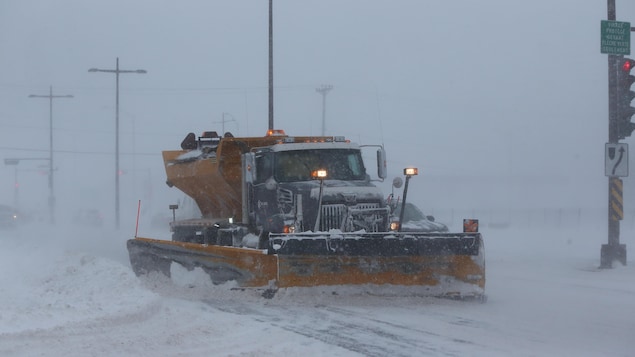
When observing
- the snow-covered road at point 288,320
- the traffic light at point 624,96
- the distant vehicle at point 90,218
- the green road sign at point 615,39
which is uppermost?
the green road sign at point 615,39

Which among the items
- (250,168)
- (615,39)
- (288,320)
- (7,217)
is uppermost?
(615,39)

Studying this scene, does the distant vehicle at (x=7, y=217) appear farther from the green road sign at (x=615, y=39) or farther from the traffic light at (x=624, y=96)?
the green road sign at (x=615, y=39)

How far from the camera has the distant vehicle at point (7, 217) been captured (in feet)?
143

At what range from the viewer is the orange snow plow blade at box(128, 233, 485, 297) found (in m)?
11.0

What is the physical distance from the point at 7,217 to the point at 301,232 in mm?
36409

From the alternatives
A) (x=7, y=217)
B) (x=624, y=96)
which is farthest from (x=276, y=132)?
(x=7, y=217)

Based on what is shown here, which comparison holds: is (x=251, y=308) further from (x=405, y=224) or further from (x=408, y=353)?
(x=405, y=224)

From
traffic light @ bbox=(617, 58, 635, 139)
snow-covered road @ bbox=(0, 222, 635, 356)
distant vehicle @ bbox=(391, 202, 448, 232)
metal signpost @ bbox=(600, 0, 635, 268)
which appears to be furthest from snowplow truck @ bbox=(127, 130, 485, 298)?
traffic light @ bbox=(617, 58, 635, 139)

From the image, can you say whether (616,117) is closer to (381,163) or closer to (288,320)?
(381,163)

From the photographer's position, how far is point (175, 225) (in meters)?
18.1

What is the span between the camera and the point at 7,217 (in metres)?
43.9

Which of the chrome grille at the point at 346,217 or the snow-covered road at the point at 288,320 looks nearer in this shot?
the snow-covered road at the point at 288,320

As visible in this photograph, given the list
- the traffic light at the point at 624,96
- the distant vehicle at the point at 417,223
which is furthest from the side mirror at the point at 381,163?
the traffic light at the point at 624,96

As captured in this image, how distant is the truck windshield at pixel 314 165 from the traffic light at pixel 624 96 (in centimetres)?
754
